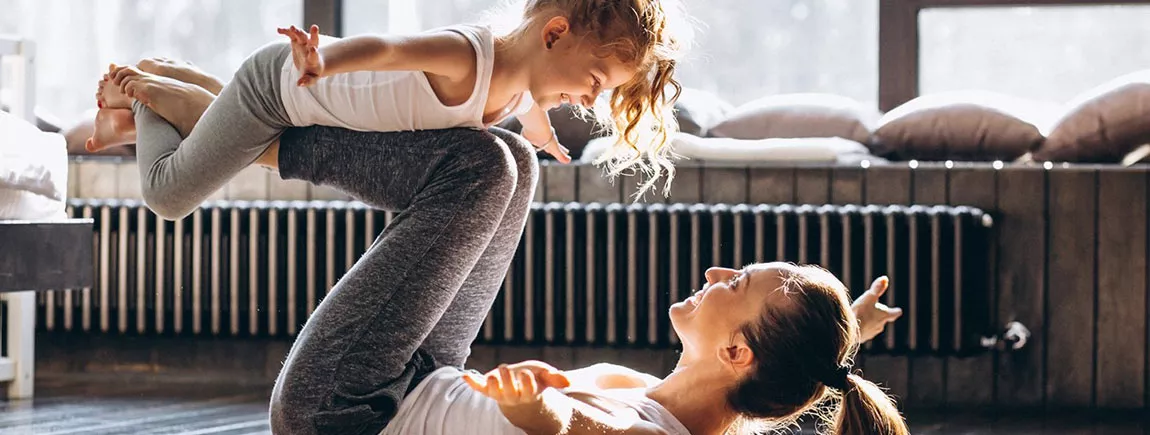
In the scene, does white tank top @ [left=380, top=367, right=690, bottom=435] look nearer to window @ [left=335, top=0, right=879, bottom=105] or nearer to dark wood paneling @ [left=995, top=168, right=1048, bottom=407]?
dark wood paneling @ [left=995, top=168, right=1048, bottom=407]

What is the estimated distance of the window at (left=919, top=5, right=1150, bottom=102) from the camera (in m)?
3.27

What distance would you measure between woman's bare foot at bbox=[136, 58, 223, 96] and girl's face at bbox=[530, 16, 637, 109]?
20.9 inches

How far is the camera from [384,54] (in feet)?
5.14

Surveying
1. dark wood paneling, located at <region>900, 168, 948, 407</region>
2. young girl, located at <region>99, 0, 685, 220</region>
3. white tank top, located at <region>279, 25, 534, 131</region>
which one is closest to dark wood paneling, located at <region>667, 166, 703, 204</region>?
dark wood paneling, located at <region>900, 168, 948, 407</region>

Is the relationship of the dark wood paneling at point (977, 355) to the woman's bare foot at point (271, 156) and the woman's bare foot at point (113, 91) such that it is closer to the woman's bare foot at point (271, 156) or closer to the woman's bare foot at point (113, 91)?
the woman's bare foot at point (271, 156)

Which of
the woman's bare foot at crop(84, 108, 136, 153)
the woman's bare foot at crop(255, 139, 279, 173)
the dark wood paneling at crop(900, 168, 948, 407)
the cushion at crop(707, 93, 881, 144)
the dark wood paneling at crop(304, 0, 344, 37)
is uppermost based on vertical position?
the dark wood paneling at crop(304, 0, 344, 37)

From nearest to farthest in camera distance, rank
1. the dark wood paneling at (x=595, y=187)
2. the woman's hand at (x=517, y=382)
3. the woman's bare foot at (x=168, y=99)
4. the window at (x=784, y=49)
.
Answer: the woman's hand at (x=517, y=382) < the woman's bare foot at (x=168, y=99) < the dark wood paneling at (x=595, y=187) < the window at (x=784, y=49)

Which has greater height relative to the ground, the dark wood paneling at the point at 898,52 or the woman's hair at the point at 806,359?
the dark wood paneling at the point at 898,52

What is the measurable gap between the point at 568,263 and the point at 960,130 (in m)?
0.97

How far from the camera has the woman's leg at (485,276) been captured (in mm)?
1769

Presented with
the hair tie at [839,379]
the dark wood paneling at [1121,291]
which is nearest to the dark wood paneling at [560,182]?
the dark wood paneling at [1121,291]

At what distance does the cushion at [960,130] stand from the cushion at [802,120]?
7 centimetres

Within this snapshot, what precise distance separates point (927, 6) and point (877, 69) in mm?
201

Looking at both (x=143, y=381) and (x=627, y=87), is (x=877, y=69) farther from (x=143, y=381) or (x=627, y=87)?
(x=143, y=381)
